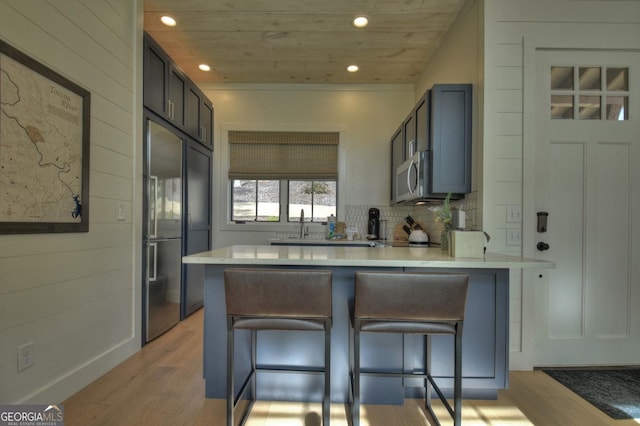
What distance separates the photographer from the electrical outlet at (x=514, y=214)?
7.19 feet

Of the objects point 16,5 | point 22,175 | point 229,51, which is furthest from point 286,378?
point 229,51

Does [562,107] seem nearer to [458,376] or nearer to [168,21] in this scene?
[458,376]

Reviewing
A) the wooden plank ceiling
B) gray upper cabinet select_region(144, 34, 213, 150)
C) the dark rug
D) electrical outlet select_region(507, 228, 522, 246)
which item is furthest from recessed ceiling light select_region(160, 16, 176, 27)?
the dark rug

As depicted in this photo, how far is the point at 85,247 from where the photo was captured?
1.85 meters

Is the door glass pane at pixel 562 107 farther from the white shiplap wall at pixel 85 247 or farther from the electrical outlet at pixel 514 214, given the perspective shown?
the white shiplap wall at pixel 85 247

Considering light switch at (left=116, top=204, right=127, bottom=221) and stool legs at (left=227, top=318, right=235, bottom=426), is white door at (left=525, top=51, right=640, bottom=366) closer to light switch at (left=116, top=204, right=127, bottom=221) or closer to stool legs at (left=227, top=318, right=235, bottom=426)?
stool legs at (left=227, top=318, right=235, bottom=426)

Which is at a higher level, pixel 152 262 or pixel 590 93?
pixel 590 93

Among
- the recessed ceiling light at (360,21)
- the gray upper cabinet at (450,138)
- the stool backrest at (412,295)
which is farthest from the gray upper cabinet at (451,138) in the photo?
the stool backrest at (412,295)

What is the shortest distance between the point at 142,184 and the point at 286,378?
189cm

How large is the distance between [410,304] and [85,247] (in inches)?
78.7

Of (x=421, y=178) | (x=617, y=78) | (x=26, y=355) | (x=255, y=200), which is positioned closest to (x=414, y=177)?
(x=421, y=178)

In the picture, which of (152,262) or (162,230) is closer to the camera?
(152,262)

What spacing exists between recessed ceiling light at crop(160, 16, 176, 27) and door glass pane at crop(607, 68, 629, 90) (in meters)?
3.70

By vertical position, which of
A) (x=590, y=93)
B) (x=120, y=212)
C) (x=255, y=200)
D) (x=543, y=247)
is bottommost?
(x=543, y=247)
